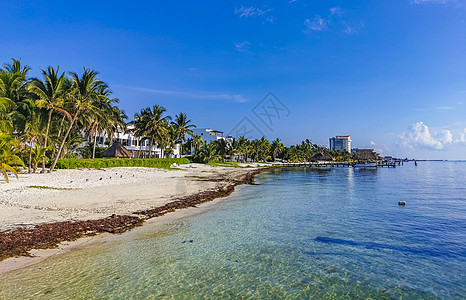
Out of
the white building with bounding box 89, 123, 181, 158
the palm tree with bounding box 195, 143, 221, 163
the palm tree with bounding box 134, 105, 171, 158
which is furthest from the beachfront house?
the palm tree with bounding box 134, 105, 171, 158

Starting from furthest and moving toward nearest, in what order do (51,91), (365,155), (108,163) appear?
(365,155), (108,163), (51,91)

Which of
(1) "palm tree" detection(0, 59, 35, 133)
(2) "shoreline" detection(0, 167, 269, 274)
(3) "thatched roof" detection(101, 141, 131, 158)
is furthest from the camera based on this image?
(3) "thatched roof" detection(101, 141, 131, 158)

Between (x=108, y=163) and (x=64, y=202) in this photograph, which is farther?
(x=108, y=163)

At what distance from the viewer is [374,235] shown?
37.5ft

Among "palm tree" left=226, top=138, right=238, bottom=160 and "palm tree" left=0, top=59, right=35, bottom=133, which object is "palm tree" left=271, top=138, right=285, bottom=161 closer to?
"palm tree" left=226, top=138, right=238, bottom=160

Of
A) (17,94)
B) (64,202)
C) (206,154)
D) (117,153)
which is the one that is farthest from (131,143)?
(64,202)

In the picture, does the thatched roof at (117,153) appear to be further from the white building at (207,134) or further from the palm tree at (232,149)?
the white building at (207,134)

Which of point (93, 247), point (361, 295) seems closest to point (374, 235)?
point (361, 295)

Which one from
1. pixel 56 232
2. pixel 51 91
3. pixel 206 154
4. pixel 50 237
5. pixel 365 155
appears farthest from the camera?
pixel 365 155

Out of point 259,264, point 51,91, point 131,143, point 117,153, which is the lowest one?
point 259,264

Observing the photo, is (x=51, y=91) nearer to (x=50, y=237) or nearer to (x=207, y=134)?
(x=50, y=237)

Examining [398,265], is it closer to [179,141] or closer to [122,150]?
[122,150]

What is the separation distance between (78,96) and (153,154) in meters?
44.6

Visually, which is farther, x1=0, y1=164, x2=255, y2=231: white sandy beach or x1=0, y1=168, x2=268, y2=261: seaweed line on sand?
x1=0, y1=164, x2=255, y2=231: white sandy beach
